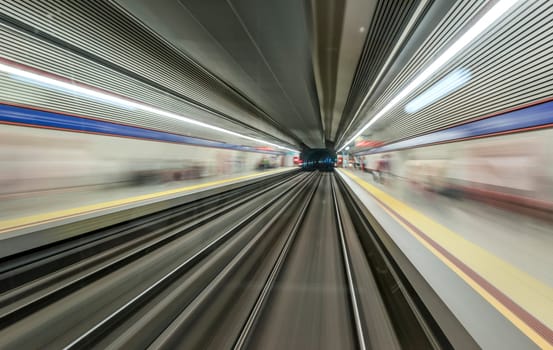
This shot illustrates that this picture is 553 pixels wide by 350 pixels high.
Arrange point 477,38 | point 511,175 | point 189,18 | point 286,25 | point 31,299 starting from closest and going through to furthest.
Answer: point 31,299
point 477,38
point 511,175
point 189,18
point 286,25

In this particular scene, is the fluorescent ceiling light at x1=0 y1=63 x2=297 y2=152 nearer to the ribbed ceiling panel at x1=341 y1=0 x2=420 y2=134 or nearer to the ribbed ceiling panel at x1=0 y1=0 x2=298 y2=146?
the ribbed ceiling panel at x1=0 y1=0 x2=298 y2=146

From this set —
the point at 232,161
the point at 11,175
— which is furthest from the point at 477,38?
the point at 232,161

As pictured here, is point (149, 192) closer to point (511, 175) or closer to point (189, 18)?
point (189, 18)

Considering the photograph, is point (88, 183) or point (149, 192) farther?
point (149, 192)

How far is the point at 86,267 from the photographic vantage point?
8.74 feet

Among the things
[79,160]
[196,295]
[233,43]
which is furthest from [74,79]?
[196,295]

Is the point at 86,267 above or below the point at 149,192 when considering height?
below

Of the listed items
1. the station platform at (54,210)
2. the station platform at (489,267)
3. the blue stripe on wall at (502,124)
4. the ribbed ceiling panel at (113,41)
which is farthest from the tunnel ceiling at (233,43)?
the station platform at (489,267)

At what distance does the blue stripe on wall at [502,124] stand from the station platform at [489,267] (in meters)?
1.33

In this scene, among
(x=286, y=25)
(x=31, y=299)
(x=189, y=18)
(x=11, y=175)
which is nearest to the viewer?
(x=31, y=299)

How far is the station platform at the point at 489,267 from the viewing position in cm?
124

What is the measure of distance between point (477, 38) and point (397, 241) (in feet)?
8.60

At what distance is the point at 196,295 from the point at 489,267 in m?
2.87

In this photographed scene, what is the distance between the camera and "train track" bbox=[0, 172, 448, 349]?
69.4 inches
